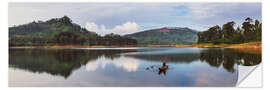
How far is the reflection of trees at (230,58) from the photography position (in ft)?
21.3

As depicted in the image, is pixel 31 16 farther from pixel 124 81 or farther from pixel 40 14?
pixel 124 81

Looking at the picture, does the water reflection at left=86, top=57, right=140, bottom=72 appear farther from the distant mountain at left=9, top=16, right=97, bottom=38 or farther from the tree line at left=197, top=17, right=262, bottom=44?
the tree line at left=197, top=17, right=262, bottom=44

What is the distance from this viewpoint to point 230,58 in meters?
9.56

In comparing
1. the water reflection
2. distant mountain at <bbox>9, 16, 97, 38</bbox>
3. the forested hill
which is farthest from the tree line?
distant mountain at <bbox>9, 16, 97, 38</bbox>

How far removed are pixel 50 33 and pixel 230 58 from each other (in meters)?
Answer: 9.45

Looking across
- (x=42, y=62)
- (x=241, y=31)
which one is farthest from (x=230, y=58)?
(x=42, y=62)

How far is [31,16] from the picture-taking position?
280 inches

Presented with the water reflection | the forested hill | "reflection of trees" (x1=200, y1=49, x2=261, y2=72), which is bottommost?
the water reflection

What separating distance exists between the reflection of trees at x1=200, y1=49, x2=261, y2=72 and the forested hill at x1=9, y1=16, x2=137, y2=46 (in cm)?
488

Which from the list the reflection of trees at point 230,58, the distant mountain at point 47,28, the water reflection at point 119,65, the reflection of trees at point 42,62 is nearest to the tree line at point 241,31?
the reflection of trees at point 230,58

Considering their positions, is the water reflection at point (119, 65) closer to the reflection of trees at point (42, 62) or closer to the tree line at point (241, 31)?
the reflection of trees at point (42, 62)

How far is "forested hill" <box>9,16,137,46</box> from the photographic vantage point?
7.16 meters

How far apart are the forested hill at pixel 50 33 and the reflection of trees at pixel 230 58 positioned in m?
4.88
